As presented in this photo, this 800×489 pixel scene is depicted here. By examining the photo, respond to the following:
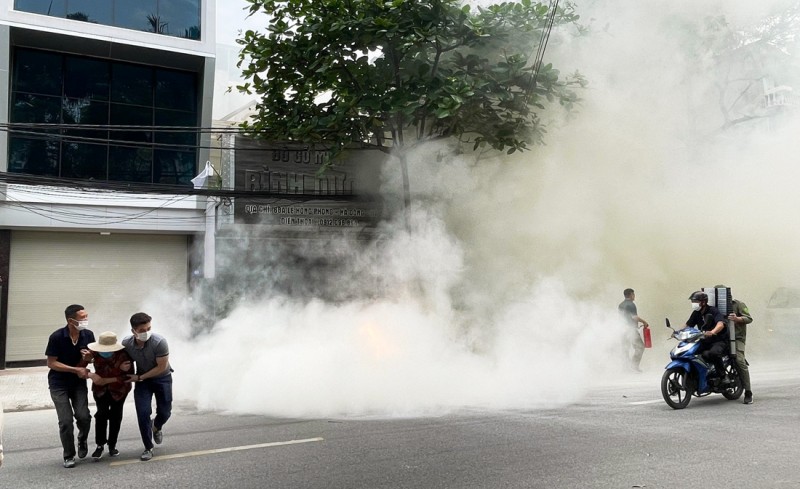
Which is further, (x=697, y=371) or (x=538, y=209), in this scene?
(x=538, y=209)

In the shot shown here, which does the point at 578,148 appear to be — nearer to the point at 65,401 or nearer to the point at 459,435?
the point at 459,435

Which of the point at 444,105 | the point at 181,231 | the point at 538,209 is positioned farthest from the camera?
the point at 181,231

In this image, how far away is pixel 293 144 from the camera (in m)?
13.8

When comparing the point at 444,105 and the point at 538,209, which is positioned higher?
the point at 444,105

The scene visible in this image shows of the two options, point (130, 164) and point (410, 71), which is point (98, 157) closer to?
point (130, 164)

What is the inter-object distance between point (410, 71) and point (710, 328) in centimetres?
579

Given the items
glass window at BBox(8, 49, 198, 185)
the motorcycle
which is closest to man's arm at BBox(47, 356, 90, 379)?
the motorcycle

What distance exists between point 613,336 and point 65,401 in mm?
7208

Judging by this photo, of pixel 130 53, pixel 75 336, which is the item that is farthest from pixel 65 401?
pixel 130 53

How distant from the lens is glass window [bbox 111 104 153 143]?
14.2 m

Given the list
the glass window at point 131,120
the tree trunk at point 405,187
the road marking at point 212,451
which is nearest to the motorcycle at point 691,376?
the road marking at point 212,451

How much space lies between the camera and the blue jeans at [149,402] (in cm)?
530

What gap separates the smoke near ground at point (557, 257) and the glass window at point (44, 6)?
662cm

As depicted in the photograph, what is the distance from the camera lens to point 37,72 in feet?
44.1
